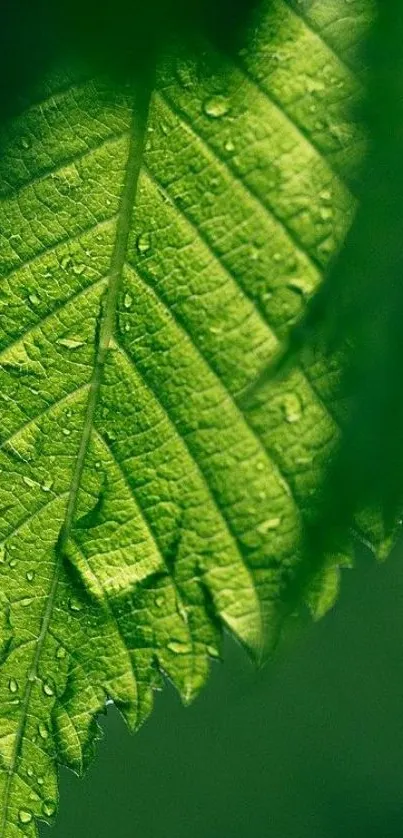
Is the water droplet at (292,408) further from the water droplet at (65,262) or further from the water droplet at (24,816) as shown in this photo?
the water droplet at (24,816)

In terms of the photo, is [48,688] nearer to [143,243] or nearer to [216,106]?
[143,243]

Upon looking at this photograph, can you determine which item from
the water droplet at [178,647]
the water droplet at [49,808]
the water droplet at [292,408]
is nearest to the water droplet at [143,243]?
the water droplet at [292,408]

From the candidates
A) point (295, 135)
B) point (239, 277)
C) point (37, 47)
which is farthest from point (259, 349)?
point (37, 47)

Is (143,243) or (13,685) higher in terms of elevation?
(143,243)

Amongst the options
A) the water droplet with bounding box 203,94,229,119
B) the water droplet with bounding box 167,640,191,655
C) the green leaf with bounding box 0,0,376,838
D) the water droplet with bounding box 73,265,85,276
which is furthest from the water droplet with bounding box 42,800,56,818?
the water droplet with bounding box 203,94,229,119

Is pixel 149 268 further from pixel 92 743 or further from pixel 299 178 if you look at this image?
pixel 92 743

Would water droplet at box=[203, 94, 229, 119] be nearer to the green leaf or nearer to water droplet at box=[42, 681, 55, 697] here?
the green leaf

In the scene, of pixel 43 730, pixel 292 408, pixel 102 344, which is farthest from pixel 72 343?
pixel 43 730
